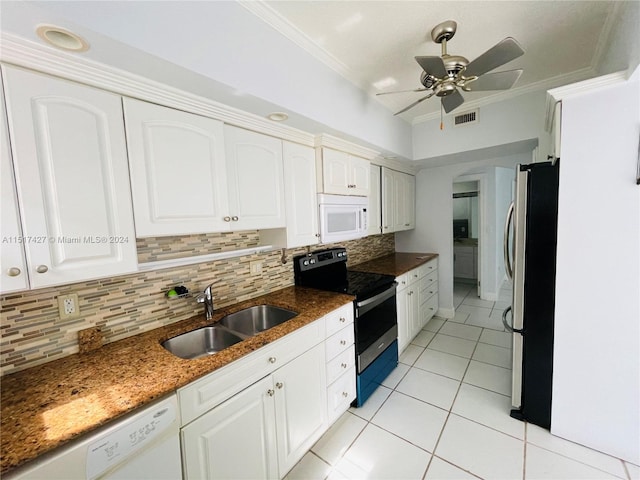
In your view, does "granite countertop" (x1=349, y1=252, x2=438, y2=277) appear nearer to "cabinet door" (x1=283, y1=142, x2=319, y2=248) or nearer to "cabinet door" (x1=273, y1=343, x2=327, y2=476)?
"cabinet door" (x1=283, y1=142, x2=319, y2=248)

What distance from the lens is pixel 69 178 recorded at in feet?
3.35

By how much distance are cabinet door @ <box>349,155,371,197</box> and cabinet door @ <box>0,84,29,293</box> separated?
2104 millimetres

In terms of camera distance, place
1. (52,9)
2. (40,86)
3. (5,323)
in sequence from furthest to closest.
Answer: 1. (5,323)
2. (40,86)
3. (52,9)

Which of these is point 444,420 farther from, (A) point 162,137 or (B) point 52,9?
(B) point 52,9

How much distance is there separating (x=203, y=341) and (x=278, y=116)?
150 centimetres

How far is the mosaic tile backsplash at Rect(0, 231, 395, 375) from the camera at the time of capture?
3.68ft

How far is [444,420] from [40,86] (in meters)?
2.90

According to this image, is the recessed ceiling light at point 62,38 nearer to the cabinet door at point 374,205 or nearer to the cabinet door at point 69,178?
the cabinet door at point 69,178

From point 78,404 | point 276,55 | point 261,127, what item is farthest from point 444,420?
point 276,55

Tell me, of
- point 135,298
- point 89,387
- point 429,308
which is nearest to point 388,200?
point 429,308

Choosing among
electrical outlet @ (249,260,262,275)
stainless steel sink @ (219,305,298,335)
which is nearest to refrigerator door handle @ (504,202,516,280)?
stainless steel sink @ (219,305,298,335)

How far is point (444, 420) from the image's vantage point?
1939 millimetres

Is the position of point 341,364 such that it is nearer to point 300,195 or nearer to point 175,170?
point 300,195

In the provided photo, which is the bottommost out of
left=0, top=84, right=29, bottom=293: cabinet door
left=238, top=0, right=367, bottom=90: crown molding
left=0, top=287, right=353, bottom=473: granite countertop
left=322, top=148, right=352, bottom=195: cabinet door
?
left=0, top=287, right=353, bottom=473: granite countertop
